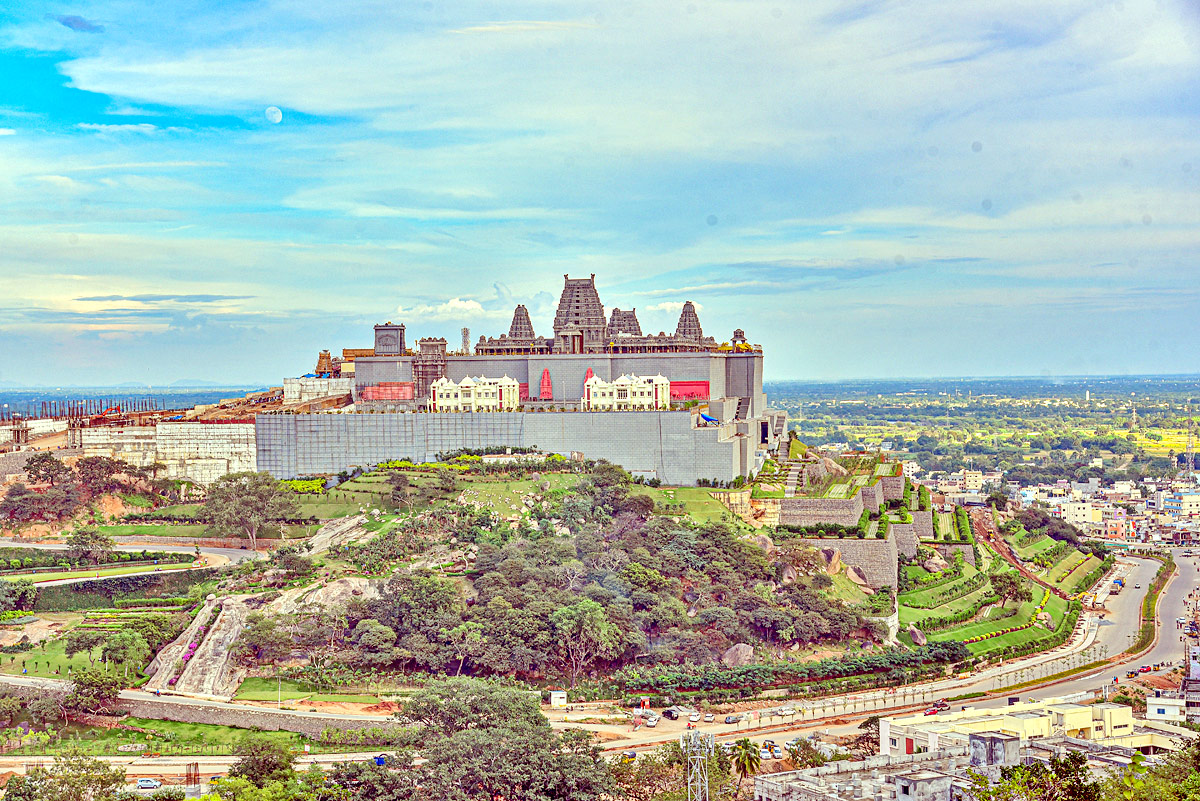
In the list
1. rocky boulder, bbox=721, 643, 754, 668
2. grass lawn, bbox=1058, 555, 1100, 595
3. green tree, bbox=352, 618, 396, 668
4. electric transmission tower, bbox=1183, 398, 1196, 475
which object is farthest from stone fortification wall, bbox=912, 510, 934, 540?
electric transmission tower, bbox=1183, 398, 1196, 475

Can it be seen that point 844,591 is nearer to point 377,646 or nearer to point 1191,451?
point 377,646

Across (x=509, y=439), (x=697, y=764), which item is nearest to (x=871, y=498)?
(x=509, y=439)

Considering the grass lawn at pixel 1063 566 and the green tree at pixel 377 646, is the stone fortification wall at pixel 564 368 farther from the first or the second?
the green tree at pixel 377 646

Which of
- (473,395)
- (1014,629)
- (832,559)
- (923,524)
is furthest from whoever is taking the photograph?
(923,524)

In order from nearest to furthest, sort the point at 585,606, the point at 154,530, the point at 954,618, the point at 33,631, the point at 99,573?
1. the point at 585,606
2. the point at 33,631
3. the point at 99,573
4. the point at 954,618
5. the point at 154,530

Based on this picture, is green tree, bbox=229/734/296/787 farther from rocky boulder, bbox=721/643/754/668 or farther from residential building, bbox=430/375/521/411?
residential building, bbox=430/375/521/411

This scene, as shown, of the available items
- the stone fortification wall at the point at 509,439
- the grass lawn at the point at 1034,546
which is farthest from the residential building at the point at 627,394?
the grass lawn at the point at 1034,546
